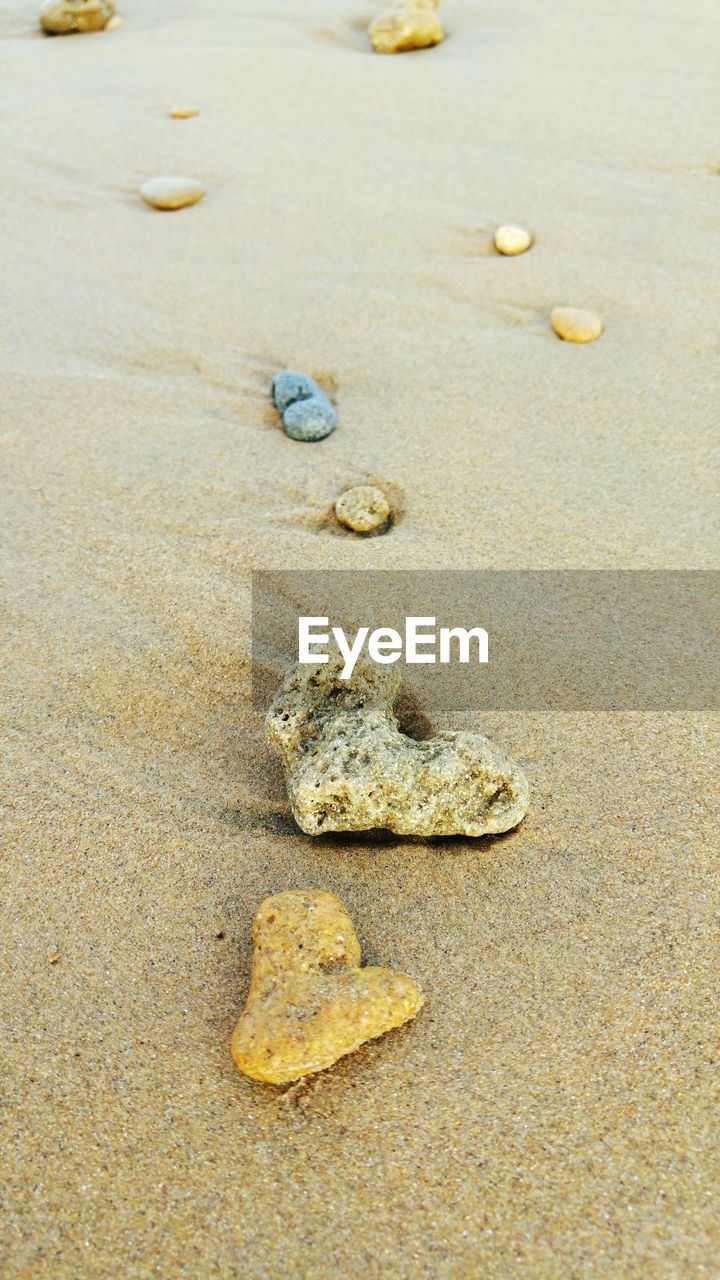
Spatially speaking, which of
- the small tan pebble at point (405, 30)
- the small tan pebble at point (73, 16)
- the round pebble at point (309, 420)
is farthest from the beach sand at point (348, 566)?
the small tan pebble at point (73, 16)

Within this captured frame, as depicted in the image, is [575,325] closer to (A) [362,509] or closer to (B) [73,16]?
(A) [362,509]

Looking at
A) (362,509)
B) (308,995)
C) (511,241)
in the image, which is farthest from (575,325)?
(308,995)

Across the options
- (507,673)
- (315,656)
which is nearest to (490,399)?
(507,673)

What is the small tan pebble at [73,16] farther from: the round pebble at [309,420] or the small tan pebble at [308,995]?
the small tan pebble at [308,995]

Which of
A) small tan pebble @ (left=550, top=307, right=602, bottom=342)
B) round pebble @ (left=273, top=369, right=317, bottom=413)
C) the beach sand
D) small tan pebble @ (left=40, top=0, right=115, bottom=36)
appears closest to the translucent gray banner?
the beach sand

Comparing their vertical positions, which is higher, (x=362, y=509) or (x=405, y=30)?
(x=405, y=30)

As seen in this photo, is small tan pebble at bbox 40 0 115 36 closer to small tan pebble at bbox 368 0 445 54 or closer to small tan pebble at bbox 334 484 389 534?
small tan pebble at bbox 368 0 445 54

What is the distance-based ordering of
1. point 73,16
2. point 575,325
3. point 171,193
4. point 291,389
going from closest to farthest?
point 291,389 < point 575,325 < point 171,193 < point 73,16
